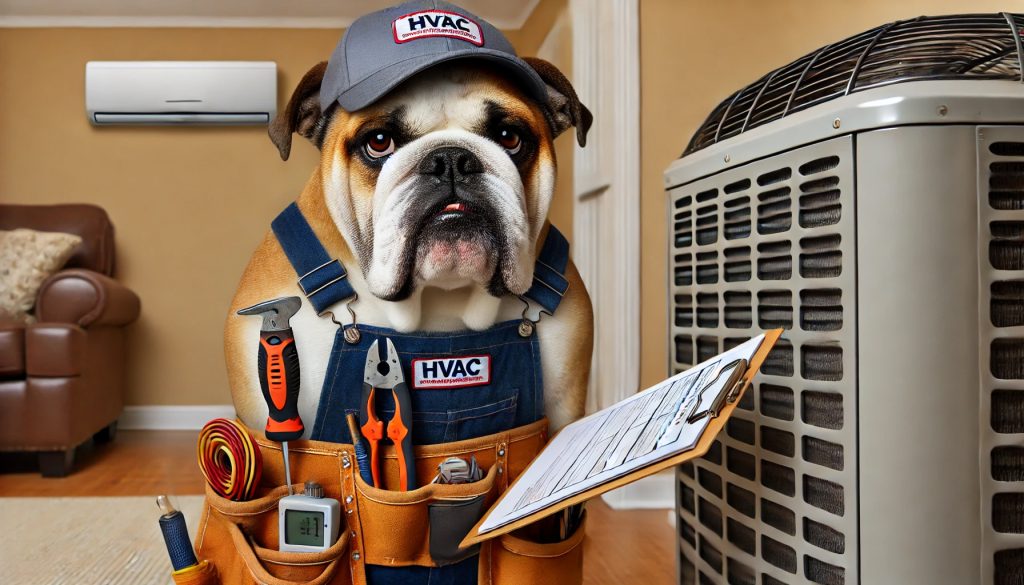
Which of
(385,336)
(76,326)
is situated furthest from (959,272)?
(76,326)

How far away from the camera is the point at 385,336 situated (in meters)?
0.72

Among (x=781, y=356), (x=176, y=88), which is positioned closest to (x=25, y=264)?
(x=176, y=88)

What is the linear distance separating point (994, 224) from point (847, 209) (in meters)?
0.11

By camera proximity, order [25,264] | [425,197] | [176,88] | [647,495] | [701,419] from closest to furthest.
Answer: [701,419]
[425,197]
[647,495]
[25,264]
[176,88]

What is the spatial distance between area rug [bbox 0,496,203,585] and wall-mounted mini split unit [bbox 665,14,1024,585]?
1.31m

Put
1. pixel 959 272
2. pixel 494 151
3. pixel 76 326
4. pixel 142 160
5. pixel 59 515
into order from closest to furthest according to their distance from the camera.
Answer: pixel 959 272, pixel 494 151, pixel 59 515, pixel 76 326, pixel 142 160

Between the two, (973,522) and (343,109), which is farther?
(343,109)

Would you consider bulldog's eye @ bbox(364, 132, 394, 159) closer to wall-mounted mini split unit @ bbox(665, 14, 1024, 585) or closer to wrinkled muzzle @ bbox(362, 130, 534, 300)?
wrinkled muzzle @ bbox(362, 130, 534, 300)

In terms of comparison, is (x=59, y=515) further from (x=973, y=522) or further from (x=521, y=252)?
(x=973, y=522)

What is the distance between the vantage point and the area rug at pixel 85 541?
1478 mm

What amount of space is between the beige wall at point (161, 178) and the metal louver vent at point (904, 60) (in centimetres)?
314

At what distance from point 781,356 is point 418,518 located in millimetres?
381

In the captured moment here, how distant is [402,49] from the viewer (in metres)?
0.65

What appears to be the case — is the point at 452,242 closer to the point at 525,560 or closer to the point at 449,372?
the point at 449,372
